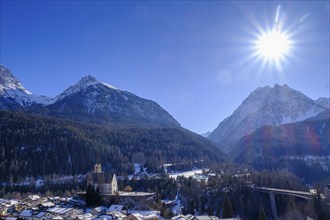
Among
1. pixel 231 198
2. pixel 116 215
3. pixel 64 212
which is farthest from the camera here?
pixel 231 198

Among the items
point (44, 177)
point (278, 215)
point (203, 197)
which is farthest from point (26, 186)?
point (278, 215)

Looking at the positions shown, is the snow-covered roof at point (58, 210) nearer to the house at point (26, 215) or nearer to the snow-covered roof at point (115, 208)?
the house at point (26, 215)

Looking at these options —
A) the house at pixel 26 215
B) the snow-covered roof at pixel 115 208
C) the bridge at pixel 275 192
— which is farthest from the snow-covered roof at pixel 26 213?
the bridge at pixel 275 192

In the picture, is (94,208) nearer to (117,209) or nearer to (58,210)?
(117,209)

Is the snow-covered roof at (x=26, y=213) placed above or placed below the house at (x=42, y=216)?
above

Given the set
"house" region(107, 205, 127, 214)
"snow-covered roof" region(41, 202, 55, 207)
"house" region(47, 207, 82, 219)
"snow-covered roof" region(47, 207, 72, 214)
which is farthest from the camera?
"snow-covered roof" region(41, 202, 55, 207)

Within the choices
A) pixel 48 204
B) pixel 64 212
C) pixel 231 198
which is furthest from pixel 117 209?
pixel 231 198

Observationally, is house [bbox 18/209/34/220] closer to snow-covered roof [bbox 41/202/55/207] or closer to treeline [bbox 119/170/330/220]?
snow-covered roof [bbox 41/202/55/207]

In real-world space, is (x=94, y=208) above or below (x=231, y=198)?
above

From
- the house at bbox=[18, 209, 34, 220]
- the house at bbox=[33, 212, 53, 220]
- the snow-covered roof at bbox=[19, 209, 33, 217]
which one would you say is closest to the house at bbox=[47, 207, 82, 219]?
the house at bbox=[33, 212, 53, 220]

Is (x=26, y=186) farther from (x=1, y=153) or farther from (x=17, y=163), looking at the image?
(x=1, y=153)

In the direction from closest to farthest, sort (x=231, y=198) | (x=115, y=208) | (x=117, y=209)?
(x=117, y=209) → (x=115, y=208) → (x=231, y=198)

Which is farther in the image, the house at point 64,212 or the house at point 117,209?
the house at point 117,209

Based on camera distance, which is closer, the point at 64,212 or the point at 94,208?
the point at 64,212
